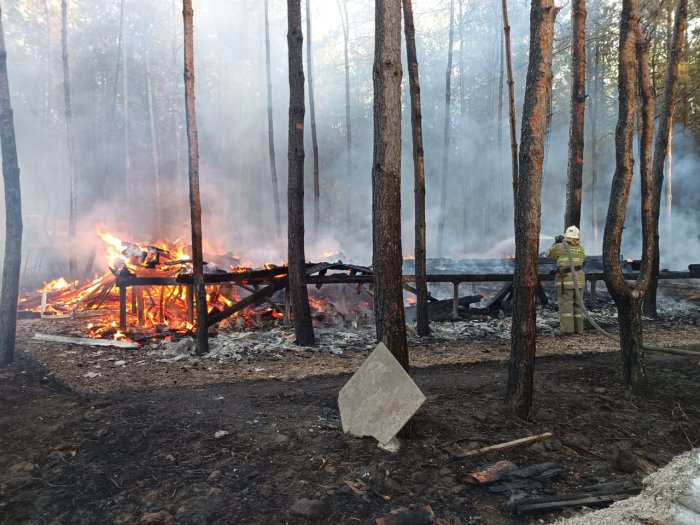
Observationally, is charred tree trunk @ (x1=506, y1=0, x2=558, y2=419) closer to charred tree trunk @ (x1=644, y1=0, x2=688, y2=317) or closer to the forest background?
Answer: charred tree trunk @ (x1=644, y1=0, x2=688, y2=317)

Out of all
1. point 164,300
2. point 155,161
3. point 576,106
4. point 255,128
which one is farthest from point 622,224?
point 255,128

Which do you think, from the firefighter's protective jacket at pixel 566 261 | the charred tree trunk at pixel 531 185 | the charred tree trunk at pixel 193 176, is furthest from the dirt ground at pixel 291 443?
the firefighter's protective jacket at pixel 566 261

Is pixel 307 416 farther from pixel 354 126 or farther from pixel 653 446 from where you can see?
pixel 354 126

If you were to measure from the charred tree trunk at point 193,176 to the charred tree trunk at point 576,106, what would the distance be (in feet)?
24.1

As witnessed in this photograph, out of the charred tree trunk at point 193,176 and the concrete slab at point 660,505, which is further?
the charred tree trunk at point 193,176

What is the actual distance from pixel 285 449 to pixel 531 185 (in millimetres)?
3450

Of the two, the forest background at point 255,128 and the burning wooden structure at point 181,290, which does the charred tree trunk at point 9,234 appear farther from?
the forest background at point 255,128

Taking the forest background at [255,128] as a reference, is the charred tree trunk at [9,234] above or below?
below

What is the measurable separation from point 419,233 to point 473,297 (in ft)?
12.9

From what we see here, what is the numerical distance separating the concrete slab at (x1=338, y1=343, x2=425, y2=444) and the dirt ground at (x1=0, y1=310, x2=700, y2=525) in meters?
0.17

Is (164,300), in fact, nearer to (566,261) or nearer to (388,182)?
(388,182)

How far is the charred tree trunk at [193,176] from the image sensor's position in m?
7.13

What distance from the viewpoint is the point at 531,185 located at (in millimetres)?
4262

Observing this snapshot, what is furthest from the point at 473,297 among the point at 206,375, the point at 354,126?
the point at 354,126
